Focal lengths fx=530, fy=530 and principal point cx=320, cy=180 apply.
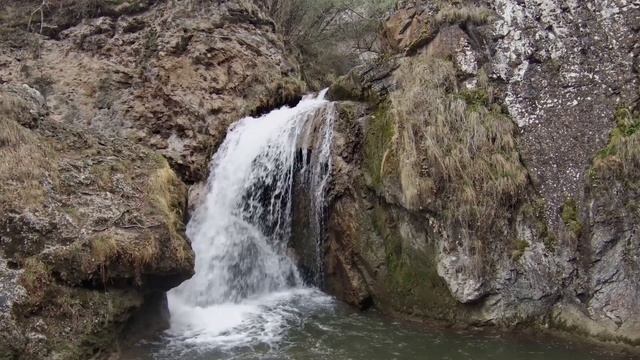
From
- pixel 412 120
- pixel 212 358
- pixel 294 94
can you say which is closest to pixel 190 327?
pixel 212 358

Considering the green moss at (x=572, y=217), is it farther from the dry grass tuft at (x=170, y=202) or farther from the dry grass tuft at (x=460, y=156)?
the dry grass tuft at (x=170, y=202)

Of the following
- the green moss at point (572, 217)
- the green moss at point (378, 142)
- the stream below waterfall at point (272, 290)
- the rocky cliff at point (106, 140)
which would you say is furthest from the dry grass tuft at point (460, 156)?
the rocky cliff at point (106, 140)

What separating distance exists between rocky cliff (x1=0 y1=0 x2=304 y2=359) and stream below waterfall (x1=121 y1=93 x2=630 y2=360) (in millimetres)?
800

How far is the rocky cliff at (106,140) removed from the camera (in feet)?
19.9

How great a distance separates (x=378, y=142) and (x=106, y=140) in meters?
4.22

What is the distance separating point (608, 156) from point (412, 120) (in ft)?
9.16

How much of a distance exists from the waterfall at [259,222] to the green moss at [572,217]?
146 inches

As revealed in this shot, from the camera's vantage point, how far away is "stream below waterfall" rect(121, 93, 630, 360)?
21.7 feet

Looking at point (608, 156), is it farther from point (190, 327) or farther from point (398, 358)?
point (190, 327)

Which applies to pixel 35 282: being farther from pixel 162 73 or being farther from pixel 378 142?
pixel 162 73

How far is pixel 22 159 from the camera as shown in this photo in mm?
6770

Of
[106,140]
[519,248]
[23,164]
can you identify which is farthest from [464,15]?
[23,164]

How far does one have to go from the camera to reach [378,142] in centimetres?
868

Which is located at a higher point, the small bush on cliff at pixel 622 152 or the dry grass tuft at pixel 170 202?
the small bush on cliff at pixel 622 152
